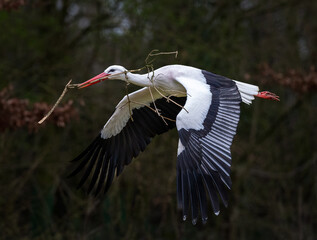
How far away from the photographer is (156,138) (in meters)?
11.1

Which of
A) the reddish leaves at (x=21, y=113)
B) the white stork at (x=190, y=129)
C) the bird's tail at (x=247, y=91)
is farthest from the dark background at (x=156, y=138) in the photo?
the bird's tail at (x=247, y=91)

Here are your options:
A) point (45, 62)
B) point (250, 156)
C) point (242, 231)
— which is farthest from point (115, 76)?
point (242, 231)

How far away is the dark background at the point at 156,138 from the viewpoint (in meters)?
9.95

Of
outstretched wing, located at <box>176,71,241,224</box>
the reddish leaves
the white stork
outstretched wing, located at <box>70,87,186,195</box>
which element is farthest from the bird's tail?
the reddish leaves

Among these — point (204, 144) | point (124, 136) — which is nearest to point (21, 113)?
point (124, 136)

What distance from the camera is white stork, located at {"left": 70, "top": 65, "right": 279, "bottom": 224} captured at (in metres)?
5.82

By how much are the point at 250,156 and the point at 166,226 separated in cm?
217

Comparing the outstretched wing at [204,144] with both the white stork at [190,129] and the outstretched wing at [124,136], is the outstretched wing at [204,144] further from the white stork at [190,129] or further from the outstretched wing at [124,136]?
the outstretched wing at [124,136]

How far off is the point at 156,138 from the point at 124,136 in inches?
124

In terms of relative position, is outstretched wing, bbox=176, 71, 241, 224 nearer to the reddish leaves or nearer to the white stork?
the white stork

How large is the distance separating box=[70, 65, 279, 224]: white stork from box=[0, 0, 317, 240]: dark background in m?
1.08

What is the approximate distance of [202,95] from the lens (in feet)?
21.8

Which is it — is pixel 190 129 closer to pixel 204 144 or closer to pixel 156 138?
pixel 204 144

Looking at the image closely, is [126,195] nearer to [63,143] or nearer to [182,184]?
[63,143]
